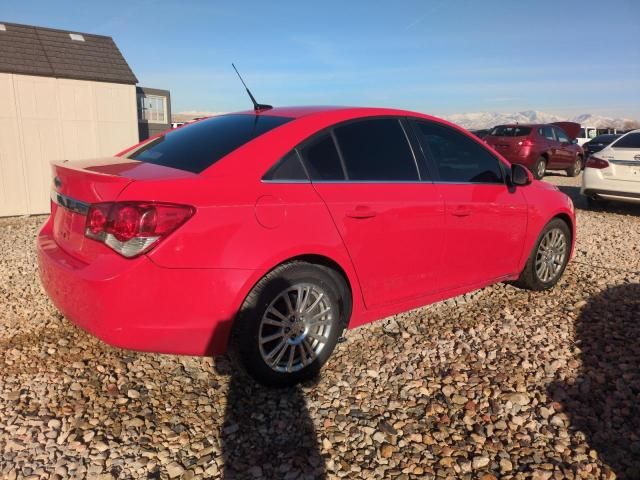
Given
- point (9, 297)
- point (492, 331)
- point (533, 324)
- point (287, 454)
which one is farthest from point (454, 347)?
point (9, 297)

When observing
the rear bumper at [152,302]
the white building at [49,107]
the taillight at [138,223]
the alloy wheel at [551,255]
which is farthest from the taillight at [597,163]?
the white building at [49,107]

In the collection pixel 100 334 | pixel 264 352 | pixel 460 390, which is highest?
pixel 100 334

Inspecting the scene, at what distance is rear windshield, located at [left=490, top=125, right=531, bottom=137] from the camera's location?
590 inches

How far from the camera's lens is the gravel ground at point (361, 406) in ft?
7.86

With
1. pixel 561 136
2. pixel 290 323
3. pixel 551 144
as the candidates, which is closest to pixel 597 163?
pixel 551 144

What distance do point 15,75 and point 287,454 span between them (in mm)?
9681

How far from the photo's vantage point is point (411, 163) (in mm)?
3490

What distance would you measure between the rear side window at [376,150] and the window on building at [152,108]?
16726 mm

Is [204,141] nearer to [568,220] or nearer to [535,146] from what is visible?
[568,220]

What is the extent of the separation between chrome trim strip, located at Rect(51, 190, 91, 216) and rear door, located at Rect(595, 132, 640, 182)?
904 centimetres

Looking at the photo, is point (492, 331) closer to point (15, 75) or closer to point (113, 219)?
point (113, 219)

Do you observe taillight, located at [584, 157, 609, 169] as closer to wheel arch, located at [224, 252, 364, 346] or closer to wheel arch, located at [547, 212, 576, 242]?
wheel arch, located at [547, 212, 576, 242]

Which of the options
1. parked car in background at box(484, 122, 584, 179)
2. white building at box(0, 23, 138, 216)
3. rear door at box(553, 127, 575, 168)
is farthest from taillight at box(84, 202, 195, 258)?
rear door at box(553, 127, 575, 168)

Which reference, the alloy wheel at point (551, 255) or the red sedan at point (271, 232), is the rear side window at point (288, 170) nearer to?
the red sedan at point (271, 232)
